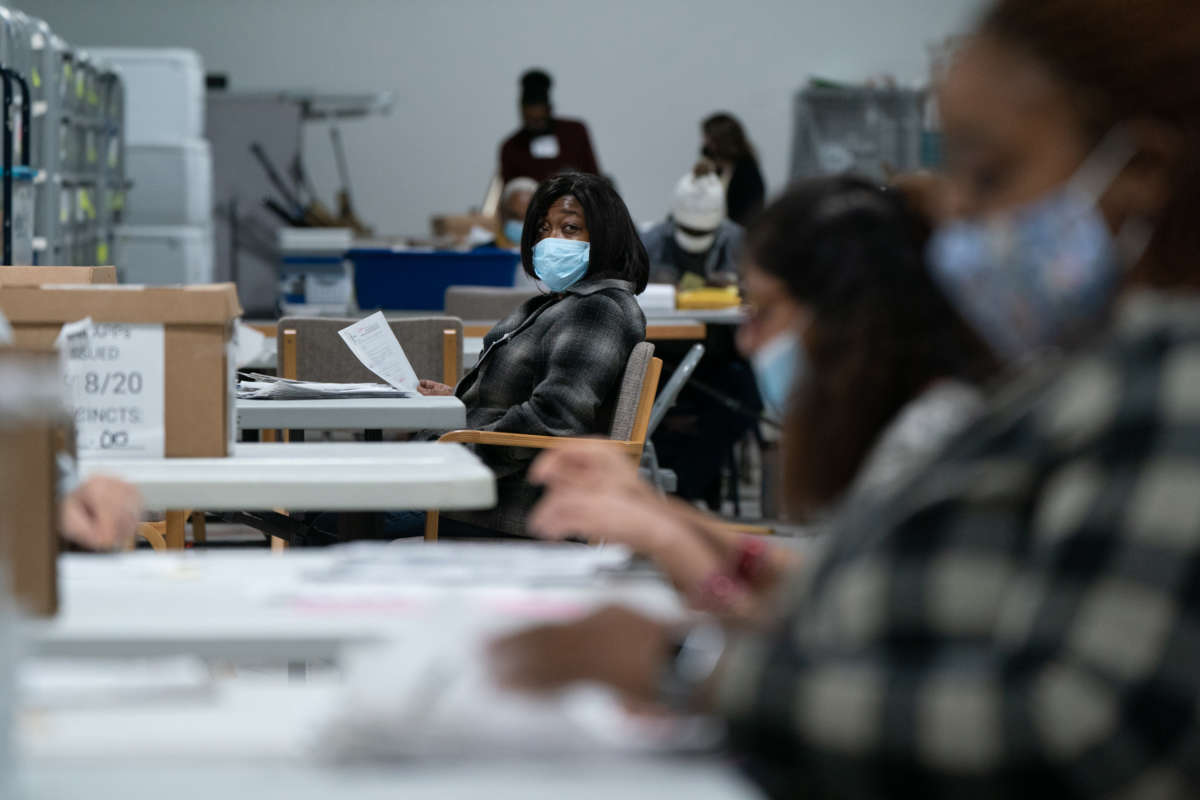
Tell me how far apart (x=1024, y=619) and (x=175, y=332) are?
140 centimetres

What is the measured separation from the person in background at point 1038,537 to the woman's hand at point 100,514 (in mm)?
673

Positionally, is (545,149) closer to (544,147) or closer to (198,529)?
(544,147)

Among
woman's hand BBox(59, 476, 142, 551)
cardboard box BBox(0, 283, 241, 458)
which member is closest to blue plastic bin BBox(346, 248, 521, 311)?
cardboard box BBox(0, 283, 241, 458)

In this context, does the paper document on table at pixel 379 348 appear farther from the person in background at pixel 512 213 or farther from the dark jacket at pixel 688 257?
the person in background at pixel 512 213

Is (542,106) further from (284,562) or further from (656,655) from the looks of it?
(656,655)

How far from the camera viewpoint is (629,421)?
3080mm

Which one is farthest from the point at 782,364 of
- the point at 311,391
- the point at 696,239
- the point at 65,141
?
the point at 65,141

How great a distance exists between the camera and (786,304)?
3.71 ft

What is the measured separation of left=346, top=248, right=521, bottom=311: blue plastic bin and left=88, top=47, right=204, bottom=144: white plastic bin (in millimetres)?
2934

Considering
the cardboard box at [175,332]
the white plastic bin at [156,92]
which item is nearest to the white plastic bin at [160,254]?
the white plastic bin at [156,92]

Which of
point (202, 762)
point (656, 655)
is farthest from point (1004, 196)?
point (202, 762)

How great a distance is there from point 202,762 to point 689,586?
19.7 inches

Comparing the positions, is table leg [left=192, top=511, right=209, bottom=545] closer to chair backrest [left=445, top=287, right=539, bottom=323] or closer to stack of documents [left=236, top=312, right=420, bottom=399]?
Answer: stack of documents [left=236, top=312, right=420, bottom=399]

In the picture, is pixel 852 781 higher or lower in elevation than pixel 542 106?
lower
